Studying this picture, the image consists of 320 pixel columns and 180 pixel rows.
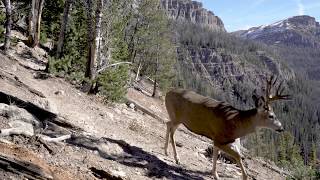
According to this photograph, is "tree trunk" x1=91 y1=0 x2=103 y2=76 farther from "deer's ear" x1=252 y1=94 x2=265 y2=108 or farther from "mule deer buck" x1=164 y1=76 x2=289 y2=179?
"deer's ear" x1=252 y1=94 x2=265 y2=108

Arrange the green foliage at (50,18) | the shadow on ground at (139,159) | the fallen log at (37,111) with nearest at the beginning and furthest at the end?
1. the shadow on ground at (139,159)
2. the fallen log at (37,111)
3. the green foliage at (50,18)

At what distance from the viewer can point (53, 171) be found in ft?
23.8

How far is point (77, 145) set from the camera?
9539mm

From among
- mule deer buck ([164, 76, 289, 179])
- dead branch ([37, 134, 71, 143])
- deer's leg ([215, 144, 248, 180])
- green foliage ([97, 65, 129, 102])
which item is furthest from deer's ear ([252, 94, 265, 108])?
green foliage ([97, 65, 129, 102])

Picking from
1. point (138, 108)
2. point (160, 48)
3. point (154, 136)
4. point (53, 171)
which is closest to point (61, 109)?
point (154, 136)

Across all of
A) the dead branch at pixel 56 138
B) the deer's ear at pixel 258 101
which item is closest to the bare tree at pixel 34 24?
the dead branch at pixel 56 138

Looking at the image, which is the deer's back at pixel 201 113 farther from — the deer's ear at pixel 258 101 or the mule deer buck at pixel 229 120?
the deer's ear at pixel 258 101

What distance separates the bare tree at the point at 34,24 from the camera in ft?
76.7

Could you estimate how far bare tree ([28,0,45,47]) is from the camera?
76.7 feet

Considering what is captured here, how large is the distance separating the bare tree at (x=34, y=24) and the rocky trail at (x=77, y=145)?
23.3 feet

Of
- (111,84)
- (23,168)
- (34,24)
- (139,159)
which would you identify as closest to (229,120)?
(139,159)

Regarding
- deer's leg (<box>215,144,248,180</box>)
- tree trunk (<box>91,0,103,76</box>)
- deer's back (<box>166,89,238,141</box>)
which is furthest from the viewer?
tree trunk (<box>91,0,103,76</box>)

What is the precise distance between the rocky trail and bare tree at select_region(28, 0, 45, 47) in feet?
23.3

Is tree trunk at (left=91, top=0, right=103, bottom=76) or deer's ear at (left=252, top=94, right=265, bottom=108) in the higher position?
tree trunk at (left=91, top=0, right=103, bottom=76)
